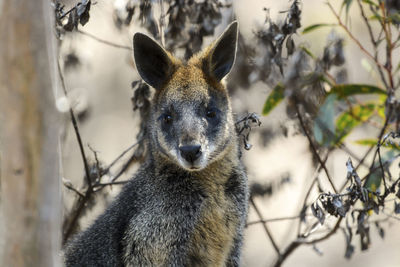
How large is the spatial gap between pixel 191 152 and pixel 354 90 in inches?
92.3

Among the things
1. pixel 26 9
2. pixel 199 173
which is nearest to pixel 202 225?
pixel 199 173

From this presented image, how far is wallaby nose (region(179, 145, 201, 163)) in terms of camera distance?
14.4ft

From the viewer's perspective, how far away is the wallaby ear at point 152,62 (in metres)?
4.91

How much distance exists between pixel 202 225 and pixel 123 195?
0.74m

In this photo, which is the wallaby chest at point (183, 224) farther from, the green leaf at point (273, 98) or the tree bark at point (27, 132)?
the tree bark at point (27, 132)

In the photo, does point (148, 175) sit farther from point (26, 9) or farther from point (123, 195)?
point (26, 9)

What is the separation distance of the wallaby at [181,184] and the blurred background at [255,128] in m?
0.96

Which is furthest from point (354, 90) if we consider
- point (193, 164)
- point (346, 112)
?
point (193, 164)

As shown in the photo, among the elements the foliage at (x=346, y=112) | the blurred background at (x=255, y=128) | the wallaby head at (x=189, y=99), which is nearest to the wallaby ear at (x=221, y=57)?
the wallaby head at (x=189, y=99)

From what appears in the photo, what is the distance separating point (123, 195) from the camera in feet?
16.6

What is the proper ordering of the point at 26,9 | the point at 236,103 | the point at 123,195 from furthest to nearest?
1. the point at 236,103
2. the point at 123,195
3. the point at 26,9

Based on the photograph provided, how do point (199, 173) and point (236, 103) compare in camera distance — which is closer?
point (199, 173)

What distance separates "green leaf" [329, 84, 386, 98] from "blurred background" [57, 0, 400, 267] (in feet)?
1.23

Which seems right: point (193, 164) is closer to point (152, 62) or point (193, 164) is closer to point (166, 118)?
point (166, 118)
